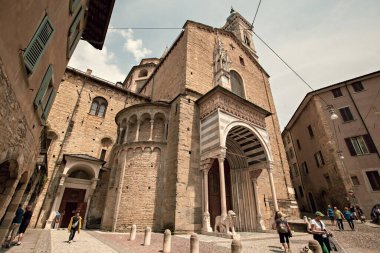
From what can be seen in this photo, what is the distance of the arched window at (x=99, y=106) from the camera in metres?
→ 16.7

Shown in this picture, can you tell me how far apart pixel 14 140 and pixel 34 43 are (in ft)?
7.71

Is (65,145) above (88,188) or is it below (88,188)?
above

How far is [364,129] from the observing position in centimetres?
1766

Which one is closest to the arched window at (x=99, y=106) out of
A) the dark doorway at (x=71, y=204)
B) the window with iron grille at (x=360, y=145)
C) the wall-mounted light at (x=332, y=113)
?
the dark doorway at (x=71, y=204)

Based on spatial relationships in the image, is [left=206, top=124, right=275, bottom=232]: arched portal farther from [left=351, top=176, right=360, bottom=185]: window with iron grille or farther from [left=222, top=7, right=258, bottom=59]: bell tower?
[left=222, top=7, right=258, bottom=59]: bell tower

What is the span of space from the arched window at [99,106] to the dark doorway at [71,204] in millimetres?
6498

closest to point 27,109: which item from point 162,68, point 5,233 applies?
point 5,233

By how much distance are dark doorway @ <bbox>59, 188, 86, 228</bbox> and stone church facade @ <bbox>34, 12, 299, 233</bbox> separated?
0.20ft

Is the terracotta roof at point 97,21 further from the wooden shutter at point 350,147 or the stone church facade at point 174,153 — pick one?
the wooden shutter at point 350,147

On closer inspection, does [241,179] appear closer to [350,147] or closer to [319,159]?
[350,147]

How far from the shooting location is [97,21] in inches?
401

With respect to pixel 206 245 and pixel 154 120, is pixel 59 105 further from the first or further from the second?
pixel 206 245

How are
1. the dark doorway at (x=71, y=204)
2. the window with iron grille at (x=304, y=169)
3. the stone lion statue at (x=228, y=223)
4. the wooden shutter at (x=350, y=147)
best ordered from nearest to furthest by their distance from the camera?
the stone lion statue at (x=228, y=223), the dark doorway at (x=71, y=204), the wooden shutter at (x=350, y=147), the window with iron grille at (x=304, y=169)

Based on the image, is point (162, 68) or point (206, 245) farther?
point (162, 68)
